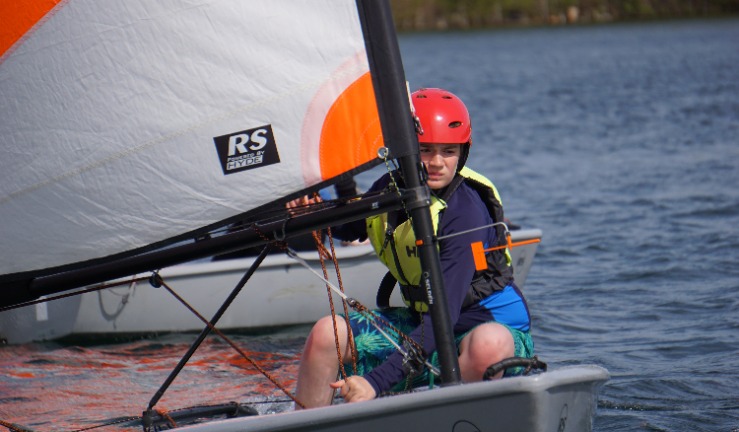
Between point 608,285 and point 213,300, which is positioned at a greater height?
point 213,300

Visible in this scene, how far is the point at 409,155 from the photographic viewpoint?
9.48 feet

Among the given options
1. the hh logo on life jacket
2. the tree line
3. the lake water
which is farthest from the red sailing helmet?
the tree line

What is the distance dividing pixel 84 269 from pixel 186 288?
291 centimetres

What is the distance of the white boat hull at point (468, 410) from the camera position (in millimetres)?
2668

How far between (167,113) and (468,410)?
112cm

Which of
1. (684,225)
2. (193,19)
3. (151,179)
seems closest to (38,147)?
(151,179)

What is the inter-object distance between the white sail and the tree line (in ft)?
195

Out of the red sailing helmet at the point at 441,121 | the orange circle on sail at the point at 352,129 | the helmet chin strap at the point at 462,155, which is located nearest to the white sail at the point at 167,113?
the orange circle on sail at the point at 352,129

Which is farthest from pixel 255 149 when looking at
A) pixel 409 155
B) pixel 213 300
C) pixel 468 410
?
pixel 213 300

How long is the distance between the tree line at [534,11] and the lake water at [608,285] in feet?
151

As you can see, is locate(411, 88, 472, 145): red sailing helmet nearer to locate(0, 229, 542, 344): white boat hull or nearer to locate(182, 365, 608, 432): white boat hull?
locate(182, 365, 608, 432): white boat hull

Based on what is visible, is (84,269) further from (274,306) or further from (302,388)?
(274,306)

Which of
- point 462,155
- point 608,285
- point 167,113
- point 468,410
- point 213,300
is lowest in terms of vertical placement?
point 608,285

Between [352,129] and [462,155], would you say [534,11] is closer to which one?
[462,155]
